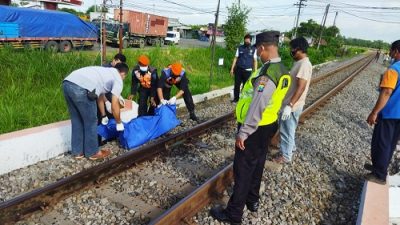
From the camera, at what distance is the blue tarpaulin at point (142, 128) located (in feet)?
18.4

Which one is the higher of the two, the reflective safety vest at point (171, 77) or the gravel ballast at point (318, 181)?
the reflective safety vest at point (171, 77)

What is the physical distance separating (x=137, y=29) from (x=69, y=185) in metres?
29.2

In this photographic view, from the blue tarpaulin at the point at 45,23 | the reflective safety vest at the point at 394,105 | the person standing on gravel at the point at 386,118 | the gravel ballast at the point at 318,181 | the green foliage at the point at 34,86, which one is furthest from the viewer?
the blue tarpaulin at the point at 45,23

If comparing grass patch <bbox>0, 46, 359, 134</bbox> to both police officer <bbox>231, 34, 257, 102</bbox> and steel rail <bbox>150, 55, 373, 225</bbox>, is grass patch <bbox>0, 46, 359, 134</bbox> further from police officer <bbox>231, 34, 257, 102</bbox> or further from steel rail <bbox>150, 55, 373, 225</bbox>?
steel rail <bbox>150, 55, 373, 225</bbox>

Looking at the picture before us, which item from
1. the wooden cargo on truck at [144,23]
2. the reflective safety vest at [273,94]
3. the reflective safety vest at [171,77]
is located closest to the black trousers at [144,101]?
the reflective safety vest at [171,77]

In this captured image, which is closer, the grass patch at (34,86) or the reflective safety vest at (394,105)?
the reflective safety vest at (394,105)

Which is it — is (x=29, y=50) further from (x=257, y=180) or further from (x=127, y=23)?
(x=127, y=23)

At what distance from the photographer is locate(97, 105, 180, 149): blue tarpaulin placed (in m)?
5.60

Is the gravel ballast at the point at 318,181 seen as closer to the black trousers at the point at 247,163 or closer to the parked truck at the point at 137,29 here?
the black trousers at the point at 247,163

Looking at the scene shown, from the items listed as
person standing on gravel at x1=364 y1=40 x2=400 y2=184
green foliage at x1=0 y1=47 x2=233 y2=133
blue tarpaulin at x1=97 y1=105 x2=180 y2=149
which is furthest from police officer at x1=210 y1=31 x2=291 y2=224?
green foliage at x1=0 y1=47 x2=233 y2=133

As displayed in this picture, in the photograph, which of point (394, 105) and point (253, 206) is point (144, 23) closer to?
point (394, 105)

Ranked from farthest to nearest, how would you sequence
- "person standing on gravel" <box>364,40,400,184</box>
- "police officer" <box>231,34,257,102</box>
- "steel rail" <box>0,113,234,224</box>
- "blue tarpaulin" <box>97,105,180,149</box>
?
"police officer" <box>231,34,257,102</box>, "blue tarpaulin" <box>97,105,180,149</box>, "person standing on gravel" <box>364,40,400,184</box>, "steel rail" <box>0,113,234,224</box>

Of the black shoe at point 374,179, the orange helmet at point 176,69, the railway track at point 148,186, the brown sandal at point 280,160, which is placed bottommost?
the railway track at point 148,186

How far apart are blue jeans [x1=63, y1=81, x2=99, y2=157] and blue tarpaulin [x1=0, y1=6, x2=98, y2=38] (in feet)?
53.1
